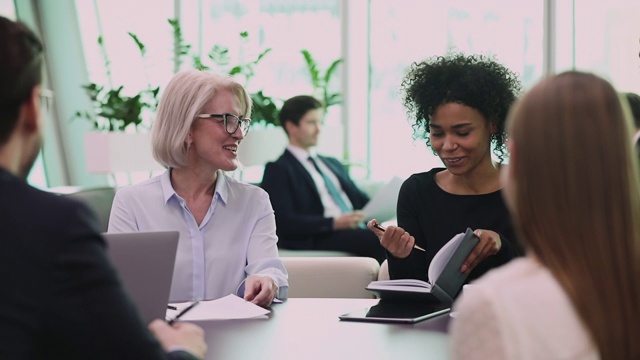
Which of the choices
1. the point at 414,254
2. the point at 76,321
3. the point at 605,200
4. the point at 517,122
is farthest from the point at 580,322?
the point at 414,254

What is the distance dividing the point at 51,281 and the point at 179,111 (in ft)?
6.09

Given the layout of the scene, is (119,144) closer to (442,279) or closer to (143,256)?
(442,279)

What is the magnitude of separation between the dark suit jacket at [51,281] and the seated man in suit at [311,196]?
15.1 ft

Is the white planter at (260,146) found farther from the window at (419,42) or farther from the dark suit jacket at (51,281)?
the dark suit jacket at (51,281)

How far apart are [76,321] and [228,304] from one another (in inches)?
53.8

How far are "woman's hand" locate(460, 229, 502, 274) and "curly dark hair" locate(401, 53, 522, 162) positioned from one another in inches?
22.2

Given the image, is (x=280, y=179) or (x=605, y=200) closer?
(x=605, y=200)

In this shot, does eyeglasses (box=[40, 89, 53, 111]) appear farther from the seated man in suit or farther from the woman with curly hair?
the seated man in suit

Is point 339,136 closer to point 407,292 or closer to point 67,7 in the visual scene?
point 67,7

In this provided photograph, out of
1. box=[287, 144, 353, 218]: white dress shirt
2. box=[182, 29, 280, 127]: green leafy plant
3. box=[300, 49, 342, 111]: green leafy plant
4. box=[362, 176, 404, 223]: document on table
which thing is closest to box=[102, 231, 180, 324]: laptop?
box=[362, 176, 404, 223]: document on table

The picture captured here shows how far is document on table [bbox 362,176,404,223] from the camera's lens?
5227 mm

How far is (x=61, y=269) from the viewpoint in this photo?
1302 millimetres

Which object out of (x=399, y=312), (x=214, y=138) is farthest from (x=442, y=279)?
(x=214, y=138)

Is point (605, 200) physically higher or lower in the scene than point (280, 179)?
higher
